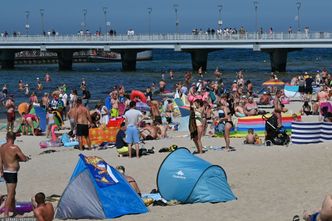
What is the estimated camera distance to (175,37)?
60.8 metres

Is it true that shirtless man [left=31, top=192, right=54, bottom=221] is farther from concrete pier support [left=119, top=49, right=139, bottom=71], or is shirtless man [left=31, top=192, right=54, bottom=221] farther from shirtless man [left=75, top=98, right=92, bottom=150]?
concrete pier support [left=119, top=49, right=139, bottom=71]

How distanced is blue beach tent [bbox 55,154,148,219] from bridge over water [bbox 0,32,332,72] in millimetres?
45245

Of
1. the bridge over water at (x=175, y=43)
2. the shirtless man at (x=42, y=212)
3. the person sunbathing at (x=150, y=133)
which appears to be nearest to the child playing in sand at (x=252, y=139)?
the person sunbathing at (x=150, y=133)

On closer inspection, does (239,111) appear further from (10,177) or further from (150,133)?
(10,177)

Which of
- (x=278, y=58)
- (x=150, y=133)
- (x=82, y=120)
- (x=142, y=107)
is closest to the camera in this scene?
(x=82, y=120)

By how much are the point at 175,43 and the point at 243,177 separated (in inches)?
1899

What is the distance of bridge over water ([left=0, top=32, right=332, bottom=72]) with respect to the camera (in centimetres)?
5569

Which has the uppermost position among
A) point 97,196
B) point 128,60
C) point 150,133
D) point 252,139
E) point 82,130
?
point 97,196

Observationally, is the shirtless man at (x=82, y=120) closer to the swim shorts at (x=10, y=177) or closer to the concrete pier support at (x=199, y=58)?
the swim shorts at (x=10, y=177)

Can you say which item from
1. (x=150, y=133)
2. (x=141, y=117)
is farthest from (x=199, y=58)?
(x=141, y=117)

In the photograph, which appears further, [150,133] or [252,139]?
[150,133]

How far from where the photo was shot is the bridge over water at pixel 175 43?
5569cm

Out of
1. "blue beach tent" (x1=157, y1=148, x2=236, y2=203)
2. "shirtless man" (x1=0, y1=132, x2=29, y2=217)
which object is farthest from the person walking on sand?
"shirtless man" (x1=0, y1=132, x2=29, y2=217)

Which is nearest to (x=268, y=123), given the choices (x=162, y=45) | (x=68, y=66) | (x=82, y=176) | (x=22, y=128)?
(x=82, y=176)
